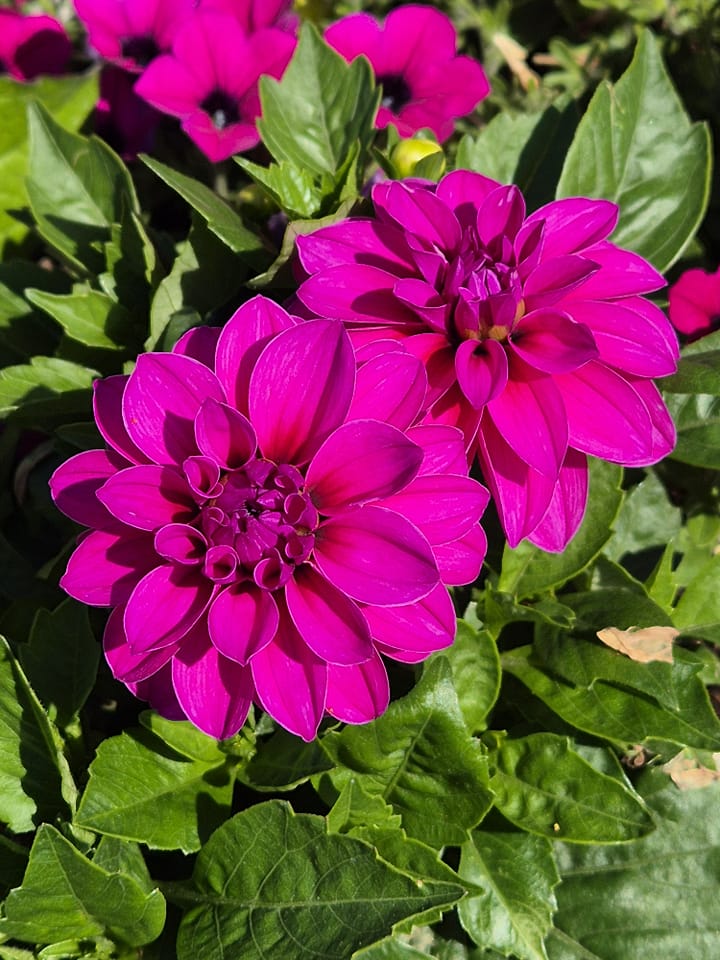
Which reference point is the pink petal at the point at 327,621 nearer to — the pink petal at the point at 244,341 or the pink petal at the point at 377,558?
the pink petal at the point at 377,558

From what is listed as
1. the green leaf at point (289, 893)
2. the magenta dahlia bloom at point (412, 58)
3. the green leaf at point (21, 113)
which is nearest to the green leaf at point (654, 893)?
the green leaf at point (289, 893)

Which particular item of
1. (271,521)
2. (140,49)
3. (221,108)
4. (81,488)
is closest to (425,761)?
(271,521)

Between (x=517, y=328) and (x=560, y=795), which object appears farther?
(x=560, y=795)

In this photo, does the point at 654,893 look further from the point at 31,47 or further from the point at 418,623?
the point at 31,47

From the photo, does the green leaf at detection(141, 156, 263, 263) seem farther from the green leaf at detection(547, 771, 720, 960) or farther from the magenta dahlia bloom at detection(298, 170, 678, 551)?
the green leaf at detection(547, 771, 720, 960)

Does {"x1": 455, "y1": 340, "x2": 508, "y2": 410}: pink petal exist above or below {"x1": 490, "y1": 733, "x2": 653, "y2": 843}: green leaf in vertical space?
above

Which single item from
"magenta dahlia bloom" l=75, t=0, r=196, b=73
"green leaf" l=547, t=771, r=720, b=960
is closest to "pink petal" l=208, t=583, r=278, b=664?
"green leaf" l=547, t=771, r=720, b=960

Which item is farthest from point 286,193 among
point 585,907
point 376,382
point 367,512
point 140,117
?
point 585,907
